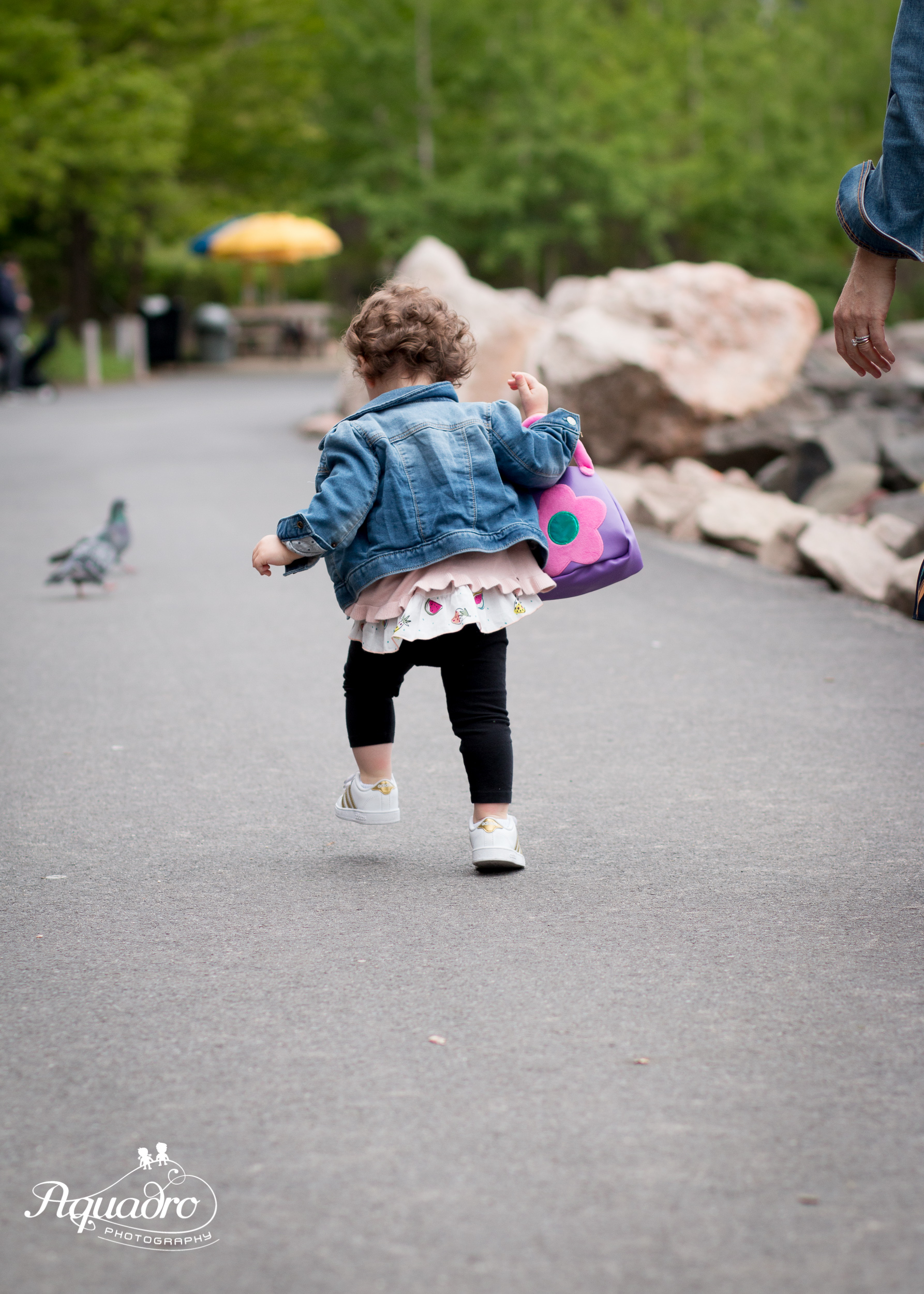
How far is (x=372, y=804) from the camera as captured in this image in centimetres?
363

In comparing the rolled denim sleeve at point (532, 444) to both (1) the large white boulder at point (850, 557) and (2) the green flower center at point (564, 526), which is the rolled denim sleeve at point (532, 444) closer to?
(2) the green flower center at point (564, 526)

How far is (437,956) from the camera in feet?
9.66

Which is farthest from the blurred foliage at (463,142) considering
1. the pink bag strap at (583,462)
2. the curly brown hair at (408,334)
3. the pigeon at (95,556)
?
Answer: the pink bag strap at (583,462)

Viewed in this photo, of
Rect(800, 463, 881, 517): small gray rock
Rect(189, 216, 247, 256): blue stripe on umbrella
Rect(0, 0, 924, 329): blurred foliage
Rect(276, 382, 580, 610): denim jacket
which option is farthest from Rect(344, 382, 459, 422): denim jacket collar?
Rect(189, 216, 247, 256): blue stripe on umbrella

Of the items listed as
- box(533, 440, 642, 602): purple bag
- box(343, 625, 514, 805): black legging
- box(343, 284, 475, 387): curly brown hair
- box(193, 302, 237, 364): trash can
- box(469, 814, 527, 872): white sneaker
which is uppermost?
box(343, 284, 475, 387): curly brown hair

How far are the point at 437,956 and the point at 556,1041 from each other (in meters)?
0.47

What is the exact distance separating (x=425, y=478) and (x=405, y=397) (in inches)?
8.4

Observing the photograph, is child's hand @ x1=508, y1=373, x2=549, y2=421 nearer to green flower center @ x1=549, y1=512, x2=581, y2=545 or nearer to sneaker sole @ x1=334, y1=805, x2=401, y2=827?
green flower center @ x1=549, y1=512, x2=581, y2=545

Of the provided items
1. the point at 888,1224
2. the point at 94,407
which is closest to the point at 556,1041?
the point at 888,1224

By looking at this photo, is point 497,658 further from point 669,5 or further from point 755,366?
point 669,5

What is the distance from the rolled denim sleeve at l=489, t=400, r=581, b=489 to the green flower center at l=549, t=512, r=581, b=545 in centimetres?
9

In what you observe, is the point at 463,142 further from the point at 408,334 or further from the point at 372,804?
the point at 372,804

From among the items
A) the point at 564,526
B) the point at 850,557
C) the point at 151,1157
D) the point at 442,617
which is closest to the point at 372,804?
the point at 442,617

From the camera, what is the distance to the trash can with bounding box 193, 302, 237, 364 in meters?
32.0
